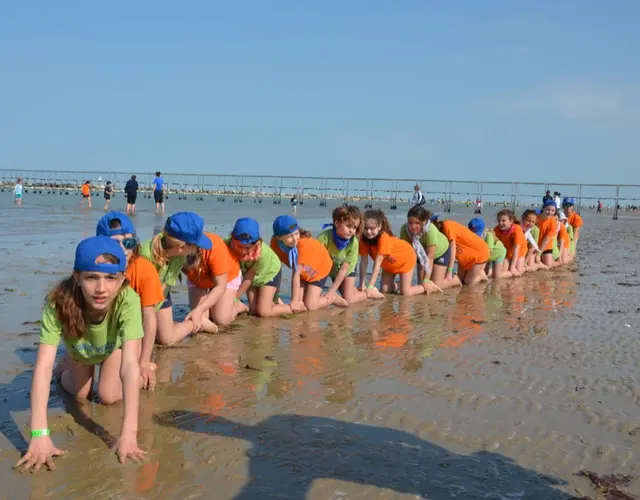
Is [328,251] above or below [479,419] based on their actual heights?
above

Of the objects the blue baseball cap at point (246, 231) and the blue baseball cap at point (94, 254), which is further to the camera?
the blue baseball cap at point (246, 231)

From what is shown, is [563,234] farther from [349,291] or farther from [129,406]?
[129,406]

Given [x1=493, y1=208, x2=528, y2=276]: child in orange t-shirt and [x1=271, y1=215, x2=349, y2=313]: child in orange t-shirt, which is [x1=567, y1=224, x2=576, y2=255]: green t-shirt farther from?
[x1=271, y1=215, x2=349, y2=313]: child in orange t-shirt

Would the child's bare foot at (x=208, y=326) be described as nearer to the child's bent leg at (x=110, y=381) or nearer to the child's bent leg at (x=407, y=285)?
the child's bent leg at (x=110, y=381)

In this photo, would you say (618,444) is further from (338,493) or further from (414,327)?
(414,327)

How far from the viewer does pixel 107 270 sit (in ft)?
11.6

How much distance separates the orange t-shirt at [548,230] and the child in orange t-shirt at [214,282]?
7670 millimetres

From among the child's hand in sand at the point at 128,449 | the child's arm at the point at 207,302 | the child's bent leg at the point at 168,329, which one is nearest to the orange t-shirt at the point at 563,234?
the child's arm at the point at 207,302

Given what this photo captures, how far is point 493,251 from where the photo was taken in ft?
35.3

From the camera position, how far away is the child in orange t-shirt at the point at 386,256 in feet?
27.4

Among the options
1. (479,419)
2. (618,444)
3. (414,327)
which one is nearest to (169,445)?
(479,419)

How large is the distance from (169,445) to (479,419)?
1.77m

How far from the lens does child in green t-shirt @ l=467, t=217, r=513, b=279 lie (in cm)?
1055

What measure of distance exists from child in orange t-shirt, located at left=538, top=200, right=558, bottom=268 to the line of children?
0.02 meters
